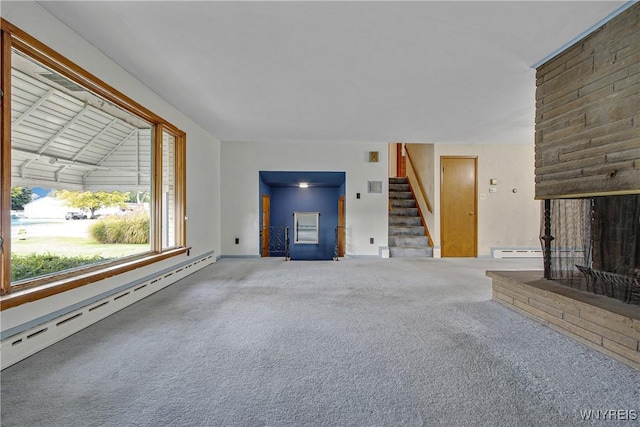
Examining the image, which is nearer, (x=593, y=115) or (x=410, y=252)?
(x=593, y=115)

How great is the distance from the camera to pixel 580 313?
2.30 metres

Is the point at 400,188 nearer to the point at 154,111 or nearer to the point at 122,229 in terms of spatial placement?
the point at 154,111

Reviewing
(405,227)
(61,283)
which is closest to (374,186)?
(405,227)

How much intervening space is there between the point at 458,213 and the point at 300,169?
12.8ft

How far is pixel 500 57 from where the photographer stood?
9.48 ft

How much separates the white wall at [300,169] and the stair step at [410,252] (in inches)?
12.9

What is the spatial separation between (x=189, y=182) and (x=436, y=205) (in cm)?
536

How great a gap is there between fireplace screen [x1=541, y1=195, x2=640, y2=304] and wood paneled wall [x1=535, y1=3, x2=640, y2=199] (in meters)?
0.34

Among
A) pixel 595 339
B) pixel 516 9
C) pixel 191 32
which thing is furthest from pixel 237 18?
pixel 595 339

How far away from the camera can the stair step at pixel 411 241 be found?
277 inches

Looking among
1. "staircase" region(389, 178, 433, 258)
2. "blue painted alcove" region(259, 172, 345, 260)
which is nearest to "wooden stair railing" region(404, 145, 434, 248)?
"staircase" region(389, 178, 433, 258)

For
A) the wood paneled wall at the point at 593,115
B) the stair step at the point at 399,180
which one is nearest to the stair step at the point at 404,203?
the stair step at the point at 399,180

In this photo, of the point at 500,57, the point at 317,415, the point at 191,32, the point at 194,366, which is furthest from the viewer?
the point at 500,57

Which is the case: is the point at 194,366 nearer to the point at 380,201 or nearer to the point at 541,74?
the point at 541,74
